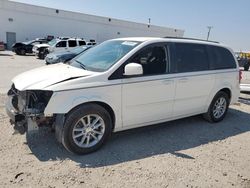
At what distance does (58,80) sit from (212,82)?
3.38 meters

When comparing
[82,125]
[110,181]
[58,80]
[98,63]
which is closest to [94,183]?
[110,181]

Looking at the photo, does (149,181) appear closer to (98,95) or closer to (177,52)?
(98,95)

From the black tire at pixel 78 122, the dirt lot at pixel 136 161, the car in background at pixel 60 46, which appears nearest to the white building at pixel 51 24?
the car in background at pixel 60 46

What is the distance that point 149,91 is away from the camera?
452cm

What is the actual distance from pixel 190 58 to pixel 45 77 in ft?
9.33

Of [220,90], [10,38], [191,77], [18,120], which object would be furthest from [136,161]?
[10,38]

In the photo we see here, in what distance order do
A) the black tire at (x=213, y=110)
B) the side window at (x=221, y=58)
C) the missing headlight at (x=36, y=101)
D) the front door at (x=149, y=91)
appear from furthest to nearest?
1. the black tire at (x=213, y=110)
2. the side window at (x=221, y=58)
3. the front door at (x=149, y=91)
4. the missing headlight at (x=36, y=101)

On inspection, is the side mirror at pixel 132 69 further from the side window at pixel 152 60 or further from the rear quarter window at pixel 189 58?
the rear quarter window at pixel 189 58

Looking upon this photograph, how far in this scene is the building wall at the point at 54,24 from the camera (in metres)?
35.5

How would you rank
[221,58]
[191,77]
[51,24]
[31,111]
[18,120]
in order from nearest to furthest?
[31,111]
[18,120]
[191,77]
[221,58]
[51,24]

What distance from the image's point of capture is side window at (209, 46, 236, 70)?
5.73m

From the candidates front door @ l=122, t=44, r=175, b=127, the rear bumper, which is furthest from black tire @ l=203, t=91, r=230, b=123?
the rear bumper

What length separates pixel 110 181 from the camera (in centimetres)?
339

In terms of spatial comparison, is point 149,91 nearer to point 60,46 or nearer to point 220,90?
point 220,90
